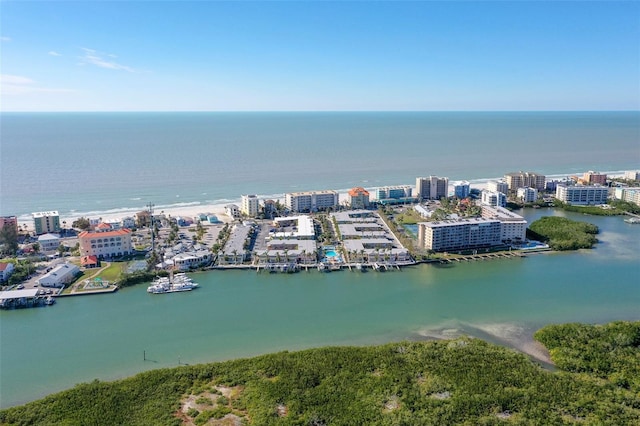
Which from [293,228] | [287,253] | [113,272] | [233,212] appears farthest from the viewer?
[233,212]

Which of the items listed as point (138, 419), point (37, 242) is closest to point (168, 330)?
point (138, 419)

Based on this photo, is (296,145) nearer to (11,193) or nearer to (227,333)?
(11,193)

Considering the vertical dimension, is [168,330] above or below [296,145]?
below

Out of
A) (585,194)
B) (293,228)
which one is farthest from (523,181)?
(293,228)

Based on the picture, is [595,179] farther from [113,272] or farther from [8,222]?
[8,222]

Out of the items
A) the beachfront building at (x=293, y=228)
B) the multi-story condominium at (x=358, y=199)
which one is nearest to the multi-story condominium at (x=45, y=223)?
the beachfront building at (x=293, y=228)

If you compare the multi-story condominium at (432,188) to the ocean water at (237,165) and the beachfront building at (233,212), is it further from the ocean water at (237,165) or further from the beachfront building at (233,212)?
the beachfront building at (233,212)

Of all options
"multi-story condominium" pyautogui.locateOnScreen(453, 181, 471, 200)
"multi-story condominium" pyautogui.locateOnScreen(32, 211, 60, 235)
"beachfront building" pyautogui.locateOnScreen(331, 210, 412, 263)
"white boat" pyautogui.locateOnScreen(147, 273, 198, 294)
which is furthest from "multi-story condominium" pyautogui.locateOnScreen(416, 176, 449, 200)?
"multi-story condominium" pyautogui.locateOnScreen(32, 211, 60, 235)
